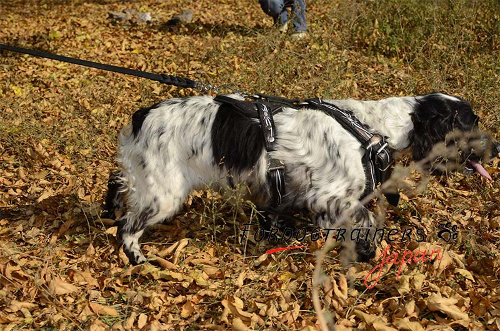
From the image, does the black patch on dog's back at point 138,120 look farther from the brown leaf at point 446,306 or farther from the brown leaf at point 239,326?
the brown leaf at point 446,306

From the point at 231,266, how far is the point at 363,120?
1.49 meters

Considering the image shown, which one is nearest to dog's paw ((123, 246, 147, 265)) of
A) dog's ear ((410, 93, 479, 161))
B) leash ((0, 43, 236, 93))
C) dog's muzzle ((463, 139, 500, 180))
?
leash ((0, 43, 236, 93))

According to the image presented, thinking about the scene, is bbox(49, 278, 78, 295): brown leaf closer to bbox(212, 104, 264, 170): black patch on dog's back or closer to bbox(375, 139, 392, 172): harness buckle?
bbox(212, 104, 264, 170): black patch on dog's back

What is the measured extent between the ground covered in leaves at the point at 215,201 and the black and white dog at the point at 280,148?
11.7 inches

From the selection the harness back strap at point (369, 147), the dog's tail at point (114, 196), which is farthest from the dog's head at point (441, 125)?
the dog's tail at point (114, 196)

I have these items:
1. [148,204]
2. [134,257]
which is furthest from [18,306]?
[148,204]

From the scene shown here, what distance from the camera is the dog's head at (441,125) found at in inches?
130

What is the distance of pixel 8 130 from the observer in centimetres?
568

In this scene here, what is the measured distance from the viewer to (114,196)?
4098mm

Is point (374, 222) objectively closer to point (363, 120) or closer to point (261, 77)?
point (363, 120)

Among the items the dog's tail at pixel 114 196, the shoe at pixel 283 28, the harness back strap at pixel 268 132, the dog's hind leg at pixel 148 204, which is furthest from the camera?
the shoe at pixel 283 28

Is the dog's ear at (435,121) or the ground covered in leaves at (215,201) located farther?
the dog's ear at (435,121)

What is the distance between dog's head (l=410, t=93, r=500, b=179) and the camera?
10.9 feet

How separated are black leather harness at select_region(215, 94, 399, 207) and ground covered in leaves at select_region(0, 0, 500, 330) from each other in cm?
38
